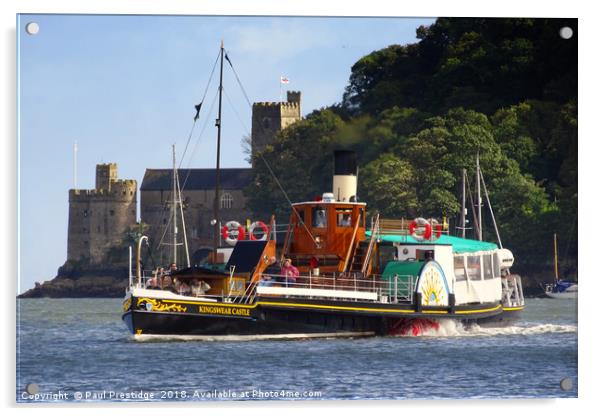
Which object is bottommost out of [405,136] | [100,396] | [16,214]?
[100,396]

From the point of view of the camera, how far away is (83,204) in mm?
123562

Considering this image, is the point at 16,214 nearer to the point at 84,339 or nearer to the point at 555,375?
the point at 555,375

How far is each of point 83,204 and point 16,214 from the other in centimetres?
9516

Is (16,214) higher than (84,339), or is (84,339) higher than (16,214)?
(16,214)

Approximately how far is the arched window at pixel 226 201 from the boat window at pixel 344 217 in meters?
80.7

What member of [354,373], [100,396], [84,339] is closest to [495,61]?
[84,339]

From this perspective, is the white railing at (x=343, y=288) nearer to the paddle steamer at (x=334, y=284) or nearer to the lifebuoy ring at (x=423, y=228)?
the paddle steamer at (x=334, y=284)

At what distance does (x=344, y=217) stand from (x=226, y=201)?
81.8 metres

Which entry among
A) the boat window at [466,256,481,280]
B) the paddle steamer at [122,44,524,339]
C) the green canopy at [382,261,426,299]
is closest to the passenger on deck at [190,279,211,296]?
the paddle steamer at [122,44,524,339]

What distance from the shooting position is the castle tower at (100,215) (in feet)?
393

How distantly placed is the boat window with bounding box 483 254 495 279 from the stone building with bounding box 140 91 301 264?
7035 cm

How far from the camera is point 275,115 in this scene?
127 metres

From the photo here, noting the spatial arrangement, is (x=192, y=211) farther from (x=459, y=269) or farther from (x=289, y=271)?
(x=289, y=271)

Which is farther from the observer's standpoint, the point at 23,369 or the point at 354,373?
the point at 354,373
